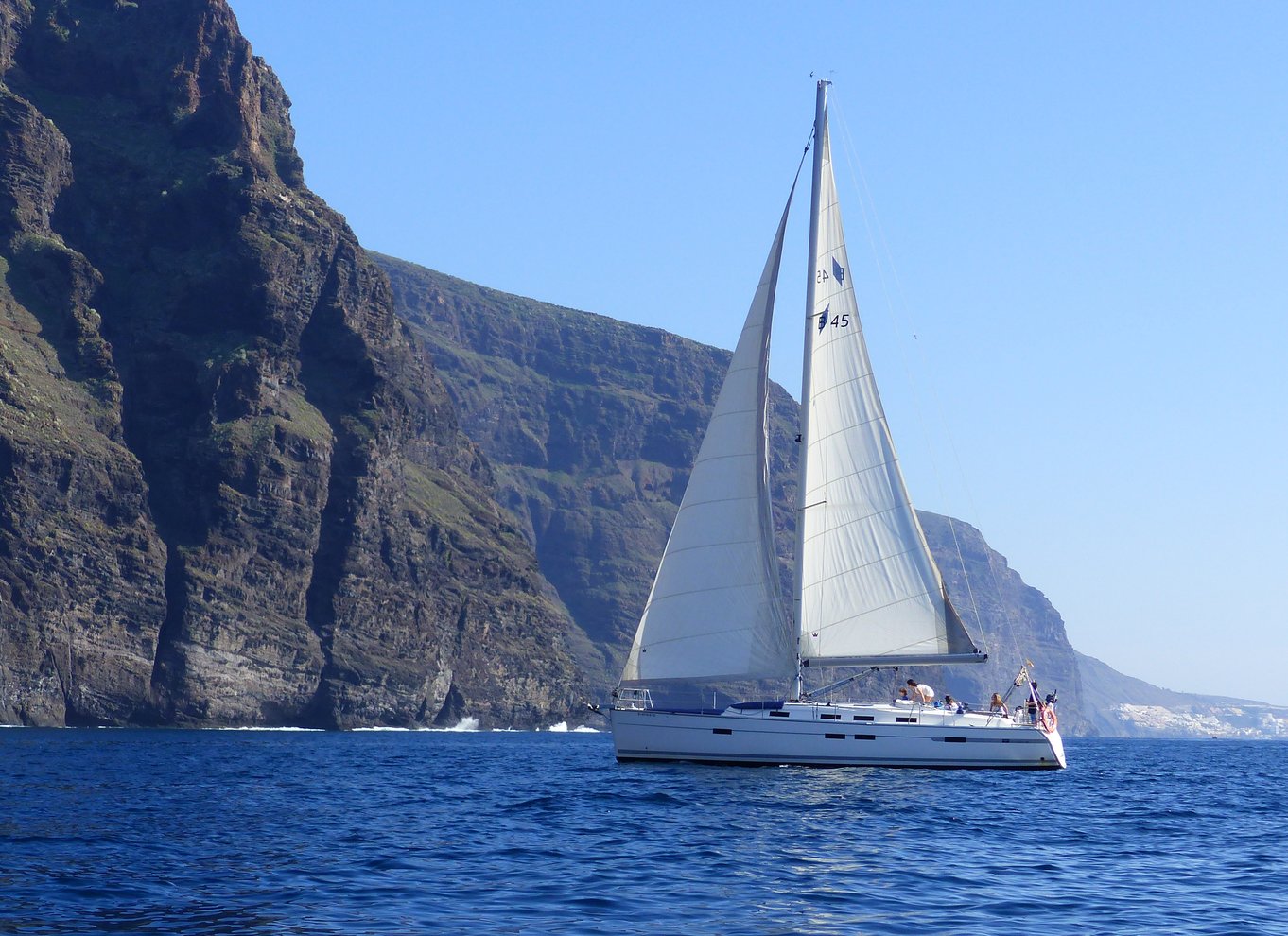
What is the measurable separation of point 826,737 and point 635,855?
65.6ft

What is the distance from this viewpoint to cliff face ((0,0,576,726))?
119000 millimetres

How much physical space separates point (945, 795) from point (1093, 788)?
12.0 meters

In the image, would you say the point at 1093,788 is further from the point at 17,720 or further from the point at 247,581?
the point at 247,581

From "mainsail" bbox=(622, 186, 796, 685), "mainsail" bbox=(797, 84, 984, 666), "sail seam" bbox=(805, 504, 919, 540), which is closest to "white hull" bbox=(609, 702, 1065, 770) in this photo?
"mainsail" bbox=(622, 186, 796, 685)

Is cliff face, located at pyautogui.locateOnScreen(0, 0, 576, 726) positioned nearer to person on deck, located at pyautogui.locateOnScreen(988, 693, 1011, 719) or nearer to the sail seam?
the sail seam

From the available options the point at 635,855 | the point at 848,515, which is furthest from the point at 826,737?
the point at 635,855

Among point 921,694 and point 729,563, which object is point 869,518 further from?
point 921,694

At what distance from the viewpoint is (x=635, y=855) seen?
26.8m

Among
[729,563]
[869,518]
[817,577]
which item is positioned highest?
[869,518]

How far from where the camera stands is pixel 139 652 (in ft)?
392

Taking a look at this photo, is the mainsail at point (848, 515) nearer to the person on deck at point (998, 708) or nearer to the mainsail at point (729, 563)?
the mainsail at point (729, 563)

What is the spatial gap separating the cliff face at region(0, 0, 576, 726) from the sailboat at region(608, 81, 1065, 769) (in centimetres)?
7871

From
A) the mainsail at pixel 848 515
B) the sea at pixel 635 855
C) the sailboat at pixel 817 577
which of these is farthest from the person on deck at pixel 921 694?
the sea at pixel 635 855

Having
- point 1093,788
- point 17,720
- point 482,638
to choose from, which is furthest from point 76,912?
point 482,638
